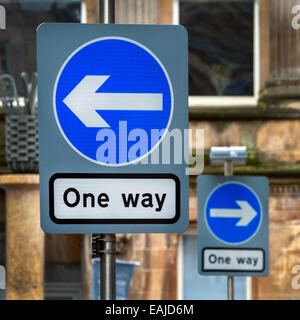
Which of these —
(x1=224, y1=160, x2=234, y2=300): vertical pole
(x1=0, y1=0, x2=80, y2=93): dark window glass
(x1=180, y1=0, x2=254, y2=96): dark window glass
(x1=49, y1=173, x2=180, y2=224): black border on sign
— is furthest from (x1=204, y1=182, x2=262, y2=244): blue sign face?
(x1=0, y1=0, x2=80, y2=93): dark window glass

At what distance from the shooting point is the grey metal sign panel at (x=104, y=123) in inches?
142

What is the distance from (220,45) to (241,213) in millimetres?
5632

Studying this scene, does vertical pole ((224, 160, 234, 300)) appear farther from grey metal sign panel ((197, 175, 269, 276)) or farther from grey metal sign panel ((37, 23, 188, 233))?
grey metal sign panel ((37, 23, 188, 233))

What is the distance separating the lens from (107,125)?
361 centimetres

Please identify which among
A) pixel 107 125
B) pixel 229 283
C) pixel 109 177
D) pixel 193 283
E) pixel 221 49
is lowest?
pixel 193 283

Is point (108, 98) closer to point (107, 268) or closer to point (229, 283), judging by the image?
point (107, 268)

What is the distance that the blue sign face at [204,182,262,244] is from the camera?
7.92 m

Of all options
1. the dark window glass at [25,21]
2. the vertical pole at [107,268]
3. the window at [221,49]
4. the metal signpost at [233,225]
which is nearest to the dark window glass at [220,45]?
the window at [221,49]

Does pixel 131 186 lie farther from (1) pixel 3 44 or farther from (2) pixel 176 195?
(1) pixel 3 44

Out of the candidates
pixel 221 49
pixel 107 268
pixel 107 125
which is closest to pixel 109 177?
pixel 107 125

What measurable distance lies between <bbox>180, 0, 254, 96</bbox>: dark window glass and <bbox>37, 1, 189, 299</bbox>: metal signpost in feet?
31.2

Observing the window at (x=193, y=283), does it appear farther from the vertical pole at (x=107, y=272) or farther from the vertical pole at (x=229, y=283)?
the vertical pole at (x=107, y=272)
